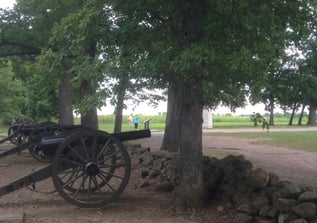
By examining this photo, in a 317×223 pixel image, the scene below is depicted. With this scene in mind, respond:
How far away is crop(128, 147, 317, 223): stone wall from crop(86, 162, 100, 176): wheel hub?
1.91 m

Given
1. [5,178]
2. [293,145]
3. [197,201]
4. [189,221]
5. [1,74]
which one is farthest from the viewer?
[1,74]

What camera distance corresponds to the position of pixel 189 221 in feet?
25.5

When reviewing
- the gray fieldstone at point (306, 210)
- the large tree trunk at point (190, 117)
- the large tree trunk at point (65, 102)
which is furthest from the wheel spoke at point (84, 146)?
the large tree trunk at point (65, 102)

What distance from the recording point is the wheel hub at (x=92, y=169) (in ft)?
27.5

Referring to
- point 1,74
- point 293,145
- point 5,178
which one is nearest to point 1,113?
point 1,74

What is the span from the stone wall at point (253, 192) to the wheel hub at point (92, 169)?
1.91 m

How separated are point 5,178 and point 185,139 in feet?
17.7

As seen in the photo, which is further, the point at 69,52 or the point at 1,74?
the point at 1,74

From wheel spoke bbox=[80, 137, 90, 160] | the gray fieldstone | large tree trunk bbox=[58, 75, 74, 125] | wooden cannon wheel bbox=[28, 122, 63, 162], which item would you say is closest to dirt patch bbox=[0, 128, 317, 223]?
wheel spoke bbox=[80, 137, 90, 160]

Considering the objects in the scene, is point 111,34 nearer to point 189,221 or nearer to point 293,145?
point 189,221

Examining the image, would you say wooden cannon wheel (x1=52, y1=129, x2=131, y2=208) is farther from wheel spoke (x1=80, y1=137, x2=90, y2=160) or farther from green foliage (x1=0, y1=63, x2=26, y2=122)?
green foliage (x1=0, y1=63, x2=26, y2=122)

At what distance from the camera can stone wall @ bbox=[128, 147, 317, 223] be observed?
6.81 metres

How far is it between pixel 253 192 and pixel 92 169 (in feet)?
8.56

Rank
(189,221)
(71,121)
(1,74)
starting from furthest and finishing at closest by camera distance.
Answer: (1,74), (71,121), (189,221)
